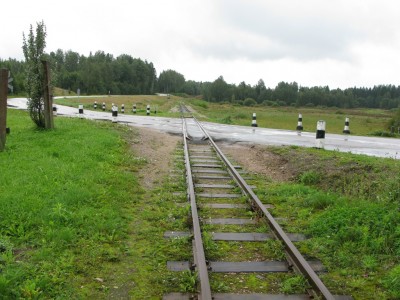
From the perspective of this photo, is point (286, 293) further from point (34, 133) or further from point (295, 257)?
point (34, 133)

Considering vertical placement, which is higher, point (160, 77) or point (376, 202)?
point (160, 77)

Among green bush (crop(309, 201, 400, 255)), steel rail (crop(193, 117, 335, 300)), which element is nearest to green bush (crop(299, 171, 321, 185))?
green bush (crop(309, 201, 400, 255))

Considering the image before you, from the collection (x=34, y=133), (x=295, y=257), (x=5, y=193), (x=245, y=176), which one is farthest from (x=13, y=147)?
(x=295, y=257)

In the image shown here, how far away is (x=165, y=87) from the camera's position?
600ft

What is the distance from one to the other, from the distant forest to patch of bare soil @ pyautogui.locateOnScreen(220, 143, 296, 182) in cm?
10618

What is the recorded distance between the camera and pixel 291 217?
5.69 metres

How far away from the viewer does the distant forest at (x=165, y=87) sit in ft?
379

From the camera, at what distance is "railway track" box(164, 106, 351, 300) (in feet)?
11.3

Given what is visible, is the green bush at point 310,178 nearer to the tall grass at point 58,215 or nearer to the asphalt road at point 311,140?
the asphalt road at point 311,140

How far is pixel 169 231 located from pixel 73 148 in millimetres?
5574

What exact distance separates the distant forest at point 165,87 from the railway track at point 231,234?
11081 cm

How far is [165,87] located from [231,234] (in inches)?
7154

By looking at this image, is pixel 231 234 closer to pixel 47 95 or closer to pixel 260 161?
pixel 260 161

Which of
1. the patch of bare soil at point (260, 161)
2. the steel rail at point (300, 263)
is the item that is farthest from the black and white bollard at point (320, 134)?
the steel rail at point (300, 263)
